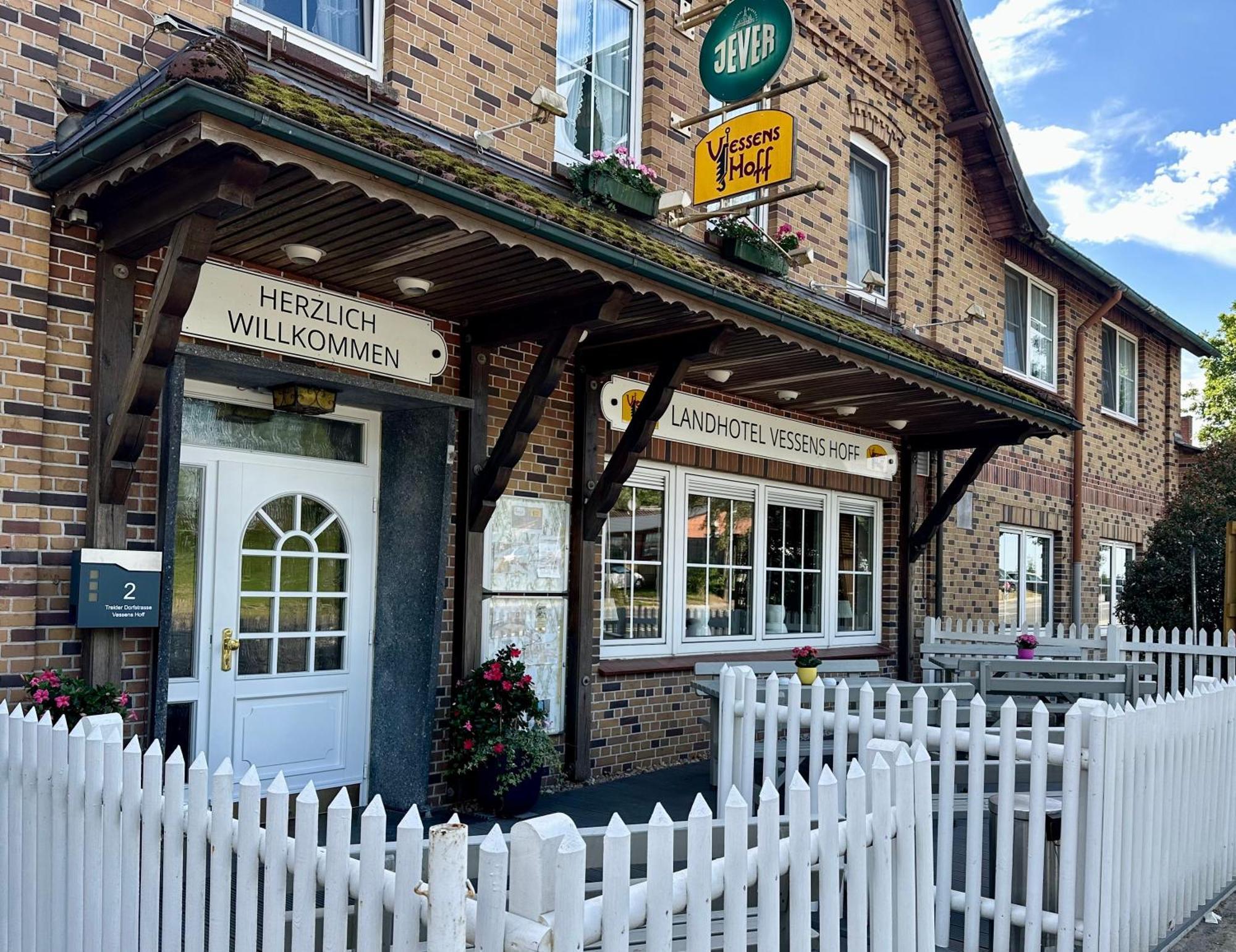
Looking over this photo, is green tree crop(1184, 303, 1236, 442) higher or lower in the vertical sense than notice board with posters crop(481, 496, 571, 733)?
higher

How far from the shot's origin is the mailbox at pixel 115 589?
499 centimetres

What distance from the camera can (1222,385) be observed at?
107 feet

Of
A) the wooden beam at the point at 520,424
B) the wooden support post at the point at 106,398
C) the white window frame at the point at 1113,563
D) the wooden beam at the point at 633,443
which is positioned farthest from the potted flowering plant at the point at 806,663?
the white window frame at the point at 1113,563

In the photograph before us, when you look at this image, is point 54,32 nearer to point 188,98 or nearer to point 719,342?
point 188,98

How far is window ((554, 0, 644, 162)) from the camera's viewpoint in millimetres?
8117

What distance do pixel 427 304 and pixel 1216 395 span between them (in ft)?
106

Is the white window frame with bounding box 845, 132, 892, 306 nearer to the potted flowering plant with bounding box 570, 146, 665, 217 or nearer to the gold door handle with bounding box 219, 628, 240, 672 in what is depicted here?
the potted flowering plant with bounding box 570, 146, 665, 217

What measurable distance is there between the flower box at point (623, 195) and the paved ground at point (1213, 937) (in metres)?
5.52

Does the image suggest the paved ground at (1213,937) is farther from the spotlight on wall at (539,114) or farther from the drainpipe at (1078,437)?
the drainpipe at (1078,437)

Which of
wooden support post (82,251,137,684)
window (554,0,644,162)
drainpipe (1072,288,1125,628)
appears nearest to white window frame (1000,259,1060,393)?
drainpipe (1072,288,1125,628)

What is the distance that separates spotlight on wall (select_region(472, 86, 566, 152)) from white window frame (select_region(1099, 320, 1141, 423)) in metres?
11.7

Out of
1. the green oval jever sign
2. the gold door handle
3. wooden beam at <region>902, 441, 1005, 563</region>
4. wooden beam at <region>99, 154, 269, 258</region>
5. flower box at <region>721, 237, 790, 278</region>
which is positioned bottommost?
the gold door handle

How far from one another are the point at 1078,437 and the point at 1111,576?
267 cm

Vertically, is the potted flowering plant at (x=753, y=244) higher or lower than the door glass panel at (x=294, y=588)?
higher
